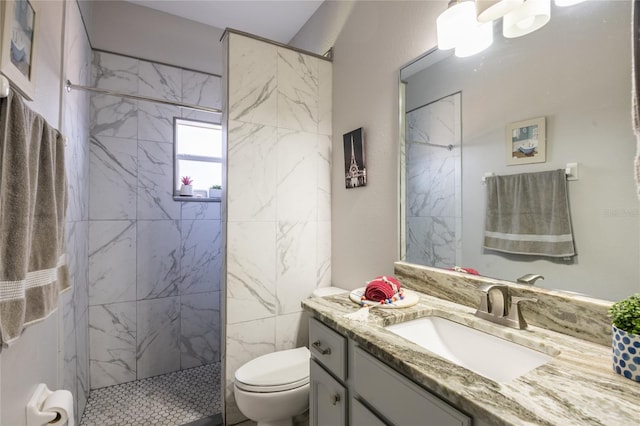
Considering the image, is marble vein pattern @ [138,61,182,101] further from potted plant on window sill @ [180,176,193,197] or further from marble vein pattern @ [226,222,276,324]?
marble vein pattern @ [226,222,276,324]

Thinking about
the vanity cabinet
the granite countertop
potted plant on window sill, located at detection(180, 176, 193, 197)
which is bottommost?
the vanity cabinet

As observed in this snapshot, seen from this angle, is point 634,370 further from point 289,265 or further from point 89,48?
point 89,48

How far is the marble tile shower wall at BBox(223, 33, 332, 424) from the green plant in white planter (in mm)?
1584

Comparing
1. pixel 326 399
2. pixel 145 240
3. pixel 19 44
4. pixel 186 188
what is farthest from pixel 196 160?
pixel 326 399

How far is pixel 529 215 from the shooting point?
3.51 feet

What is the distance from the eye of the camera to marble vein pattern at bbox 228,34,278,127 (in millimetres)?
1834

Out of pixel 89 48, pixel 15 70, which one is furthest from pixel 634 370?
pixel 89 48

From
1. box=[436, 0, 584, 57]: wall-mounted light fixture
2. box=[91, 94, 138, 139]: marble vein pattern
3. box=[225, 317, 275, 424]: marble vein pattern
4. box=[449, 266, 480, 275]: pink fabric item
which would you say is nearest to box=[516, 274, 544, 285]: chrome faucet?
box=[449, 266, 480, 275]: pink fabric item

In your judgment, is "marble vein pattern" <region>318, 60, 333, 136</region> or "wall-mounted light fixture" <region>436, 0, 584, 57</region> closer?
"wall-mounted light fixture" <region>436, 0, 584, 57</region>

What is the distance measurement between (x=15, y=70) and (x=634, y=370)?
1.75 metres

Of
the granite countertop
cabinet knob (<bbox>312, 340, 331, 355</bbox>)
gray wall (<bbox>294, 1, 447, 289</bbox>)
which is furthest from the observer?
gray wall (<bbox>294, 1, 447, 289</bbox>)

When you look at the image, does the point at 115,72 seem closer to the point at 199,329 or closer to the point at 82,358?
the point at 82,358

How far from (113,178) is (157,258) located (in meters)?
0.69

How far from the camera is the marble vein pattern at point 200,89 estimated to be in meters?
2.56
